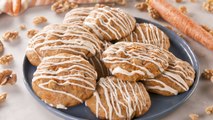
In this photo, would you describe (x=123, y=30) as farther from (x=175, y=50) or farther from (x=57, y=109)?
(x=57, y=109)

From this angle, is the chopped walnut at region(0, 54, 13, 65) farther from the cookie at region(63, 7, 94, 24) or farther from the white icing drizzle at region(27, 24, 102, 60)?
the cookie at region(63, 7, 94, 24)

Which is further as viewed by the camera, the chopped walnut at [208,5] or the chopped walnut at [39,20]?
the chopped walnut at [208,5]

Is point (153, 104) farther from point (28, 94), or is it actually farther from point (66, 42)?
point (28, 94)

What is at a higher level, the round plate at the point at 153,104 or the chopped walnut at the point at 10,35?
the round plate at the point at 153,104

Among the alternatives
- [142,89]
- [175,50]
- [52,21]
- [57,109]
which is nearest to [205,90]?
[175,50]

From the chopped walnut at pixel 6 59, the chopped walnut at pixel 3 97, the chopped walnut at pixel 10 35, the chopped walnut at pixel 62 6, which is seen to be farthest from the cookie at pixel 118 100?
the chopped walnut at pixel 62 6

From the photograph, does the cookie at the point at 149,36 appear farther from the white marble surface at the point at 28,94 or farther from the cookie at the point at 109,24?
the white marble surface at the point at 28,94

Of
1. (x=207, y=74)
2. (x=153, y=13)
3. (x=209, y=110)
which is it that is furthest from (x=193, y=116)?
(x=153, y=13)

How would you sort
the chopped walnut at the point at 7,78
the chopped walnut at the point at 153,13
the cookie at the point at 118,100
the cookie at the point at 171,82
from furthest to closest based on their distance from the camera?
the chopped walnut at the point at 153,13
the chopped walnut at the point at 7,78
the cookie at the point at 171,82
the cookie at the point at 118,100
